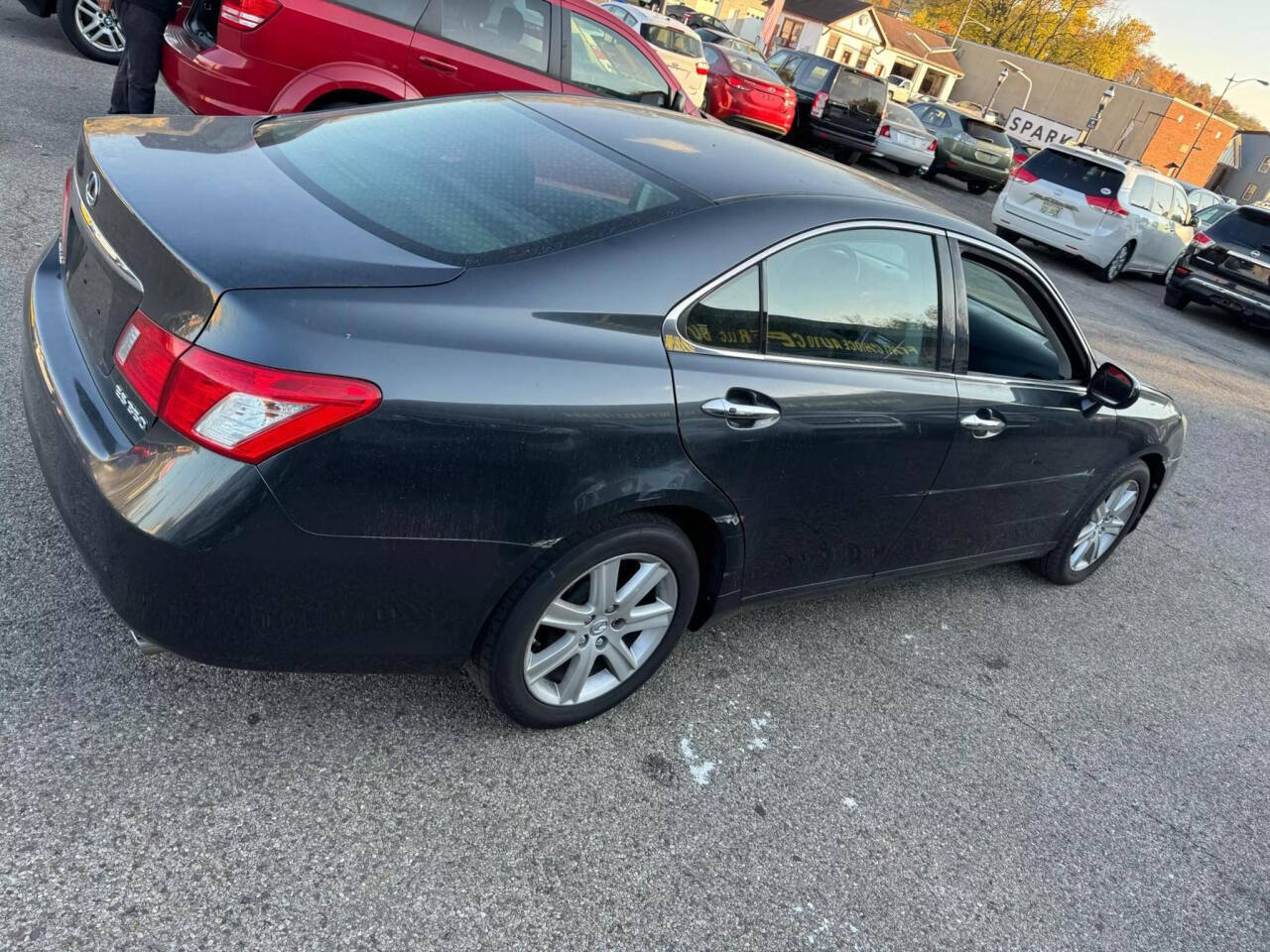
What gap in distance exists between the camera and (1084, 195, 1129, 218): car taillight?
537 inches

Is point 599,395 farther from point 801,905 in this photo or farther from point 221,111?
point 221,111

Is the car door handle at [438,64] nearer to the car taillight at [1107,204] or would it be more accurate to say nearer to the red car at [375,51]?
the red car at [375,51]

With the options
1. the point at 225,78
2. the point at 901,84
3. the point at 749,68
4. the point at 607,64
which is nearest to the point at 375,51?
the point at 225,78

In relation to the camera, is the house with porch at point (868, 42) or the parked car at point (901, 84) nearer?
the parked car at point (901, 84)

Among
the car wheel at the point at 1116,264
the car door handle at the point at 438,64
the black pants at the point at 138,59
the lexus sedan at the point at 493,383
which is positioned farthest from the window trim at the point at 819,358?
the car wheel at the point at 1116,264

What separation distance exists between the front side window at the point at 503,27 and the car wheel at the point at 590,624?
17.3ft

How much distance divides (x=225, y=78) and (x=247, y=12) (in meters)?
0.41

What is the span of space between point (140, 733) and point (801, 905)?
66.8 inches

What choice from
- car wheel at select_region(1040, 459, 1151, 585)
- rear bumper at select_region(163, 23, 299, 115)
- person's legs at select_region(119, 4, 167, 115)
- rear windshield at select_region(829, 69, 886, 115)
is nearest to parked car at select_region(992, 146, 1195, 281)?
A: rear windshield at select_region(829, 69, 886, 115)

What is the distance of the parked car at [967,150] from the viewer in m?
21.5

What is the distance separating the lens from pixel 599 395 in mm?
2297

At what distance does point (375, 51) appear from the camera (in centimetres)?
626

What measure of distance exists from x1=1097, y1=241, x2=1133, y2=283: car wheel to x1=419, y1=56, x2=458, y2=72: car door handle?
1126cm

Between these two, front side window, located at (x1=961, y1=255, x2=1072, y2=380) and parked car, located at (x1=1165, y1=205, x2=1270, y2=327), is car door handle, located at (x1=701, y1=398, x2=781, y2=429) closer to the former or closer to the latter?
front side window, located at (x1=961, y1=255, x2=1072, y2=380)
